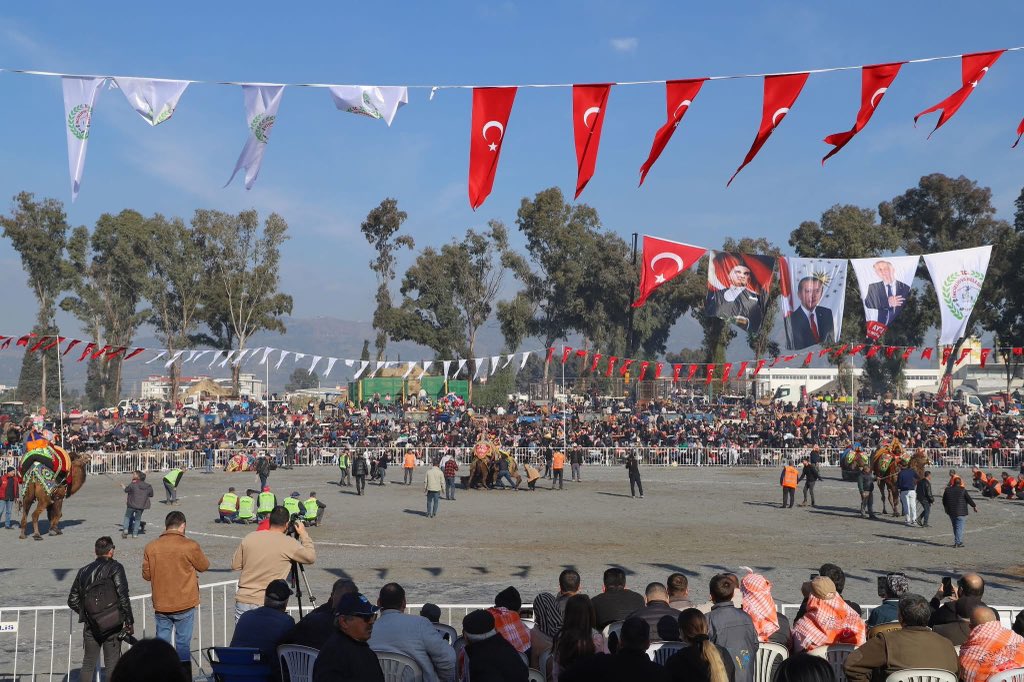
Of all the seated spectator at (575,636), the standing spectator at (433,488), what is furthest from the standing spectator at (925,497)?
the seated spectator at (575,636)

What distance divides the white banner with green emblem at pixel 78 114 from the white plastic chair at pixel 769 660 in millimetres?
9735

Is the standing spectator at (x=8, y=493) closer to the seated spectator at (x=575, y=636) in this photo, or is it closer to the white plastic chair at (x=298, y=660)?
the white plastic chair at (x=298, y=660)

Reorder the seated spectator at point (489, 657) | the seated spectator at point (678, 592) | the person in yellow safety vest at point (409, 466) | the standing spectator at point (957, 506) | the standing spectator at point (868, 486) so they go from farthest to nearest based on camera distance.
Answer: the person in yellow safety vest at point (409, 466)
the standing spectator at point (868, 486)
the standing spectator at point (957, 506)
the seated spectator at point (678, 592)
the seated spectator at point (489, 657)

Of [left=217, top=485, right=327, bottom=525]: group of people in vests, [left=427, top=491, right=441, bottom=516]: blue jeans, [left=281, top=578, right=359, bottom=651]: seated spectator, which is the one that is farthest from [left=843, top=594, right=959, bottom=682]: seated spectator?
[left=427, top=491, right=441, bottom=516]: blue jeans

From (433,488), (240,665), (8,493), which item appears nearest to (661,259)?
(433,488)

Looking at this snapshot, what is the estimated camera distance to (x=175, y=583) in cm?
795

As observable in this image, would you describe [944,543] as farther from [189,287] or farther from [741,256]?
[189,287]

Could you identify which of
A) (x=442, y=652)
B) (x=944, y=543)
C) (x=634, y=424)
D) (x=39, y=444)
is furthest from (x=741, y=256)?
(x=442, y=652)

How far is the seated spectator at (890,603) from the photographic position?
7.52 m

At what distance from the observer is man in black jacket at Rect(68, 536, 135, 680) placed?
7551mm

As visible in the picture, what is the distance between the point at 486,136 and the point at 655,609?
749cm

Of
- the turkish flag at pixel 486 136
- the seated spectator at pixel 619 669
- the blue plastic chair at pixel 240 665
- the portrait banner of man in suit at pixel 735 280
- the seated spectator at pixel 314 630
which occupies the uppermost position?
the portrait banner of man in suit at pixel 735 280

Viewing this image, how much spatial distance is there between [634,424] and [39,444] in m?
31.0

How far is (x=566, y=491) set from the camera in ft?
93.9
